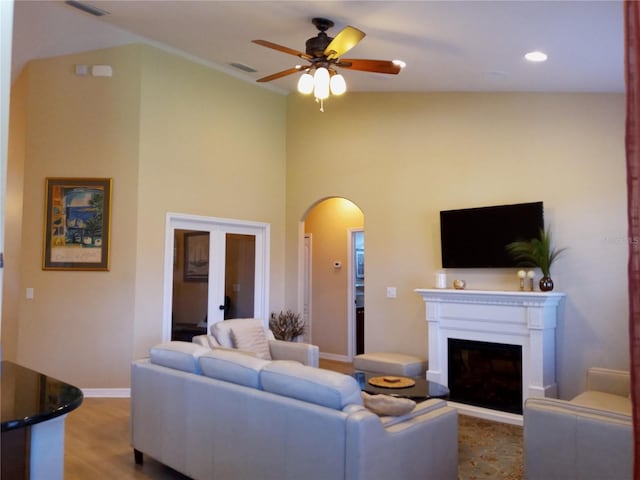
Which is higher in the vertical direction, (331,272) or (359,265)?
(359,265)

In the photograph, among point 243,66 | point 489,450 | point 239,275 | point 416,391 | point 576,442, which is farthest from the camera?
point 239,275

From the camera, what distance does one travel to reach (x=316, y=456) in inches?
92.7

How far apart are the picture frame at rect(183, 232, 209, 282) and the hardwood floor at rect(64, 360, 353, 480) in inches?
66.2

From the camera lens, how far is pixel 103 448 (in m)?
3.85

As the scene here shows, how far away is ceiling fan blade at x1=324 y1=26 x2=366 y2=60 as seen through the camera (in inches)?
134

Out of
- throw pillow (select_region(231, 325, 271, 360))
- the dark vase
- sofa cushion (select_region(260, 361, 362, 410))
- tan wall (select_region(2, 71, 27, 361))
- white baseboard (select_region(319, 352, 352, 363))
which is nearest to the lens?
sofa cushion (select_region(260, 361, 362, 410))

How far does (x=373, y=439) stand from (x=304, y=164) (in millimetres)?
5142

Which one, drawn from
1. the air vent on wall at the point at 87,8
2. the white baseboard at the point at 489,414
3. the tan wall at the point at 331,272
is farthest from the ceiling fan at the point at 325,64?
the tan wall at the point at 331,272

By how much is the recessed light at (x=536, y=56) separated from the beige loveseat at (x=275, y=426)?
2721 millimetres

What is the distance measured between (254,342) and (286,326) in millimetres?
1877

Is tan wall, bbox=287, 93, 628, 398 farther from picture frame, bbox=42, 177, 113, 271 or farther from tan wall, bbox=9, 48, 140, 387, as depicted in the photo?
picture frame, bbox=42, 177, 113, 271

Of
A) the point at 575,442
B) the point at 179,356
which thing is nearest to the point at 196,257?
the point at 179,356

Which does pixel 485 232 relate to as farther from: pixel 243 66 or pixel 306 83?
pixel 243 66

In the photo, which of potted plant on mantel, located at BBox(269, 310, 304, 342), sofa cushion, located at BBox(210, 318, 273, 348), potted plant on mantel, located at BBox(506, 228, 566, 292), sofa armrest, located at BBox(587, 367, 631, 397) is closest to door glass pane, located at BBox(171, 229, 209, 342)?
potted plant on mantel, located at BBox(269, 310, 304, 342)
